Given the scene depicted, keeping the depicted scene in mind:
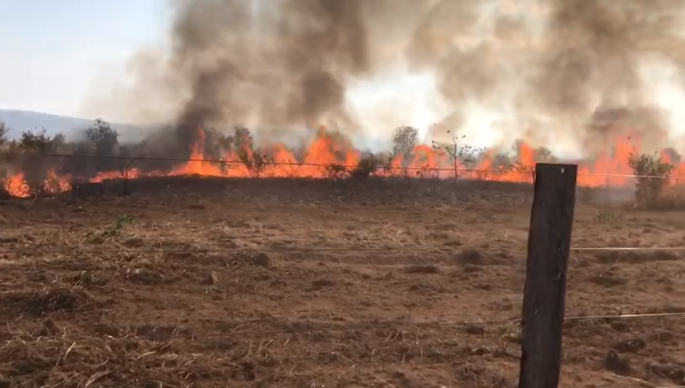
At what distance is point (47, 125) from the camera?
19.6 metres

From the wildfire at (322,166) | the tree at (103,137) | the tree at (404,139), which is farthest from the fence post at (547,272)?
the tree at (404,139)

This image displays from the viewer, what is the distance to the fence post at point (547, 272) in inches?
101

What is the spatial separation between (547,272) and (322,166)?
914 centimetres

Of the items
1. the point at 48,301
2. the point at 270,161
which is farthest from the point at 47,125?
the point at 48,301

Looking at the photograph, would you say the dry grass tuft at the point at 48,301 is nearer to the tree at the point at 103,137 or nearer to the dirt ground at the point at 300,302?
the dirt ground at the point at 300,302

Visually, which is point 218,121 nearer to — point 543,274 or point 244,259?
point 244,259

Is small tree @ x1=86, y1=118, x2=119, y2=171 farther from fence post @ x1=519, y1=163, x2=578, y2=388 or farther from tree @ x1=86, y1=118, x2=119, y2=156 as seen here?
fence post @ x1=519, y1=163, x2=578, y2=388

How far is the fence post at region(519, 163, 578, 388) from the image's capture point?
2561mm

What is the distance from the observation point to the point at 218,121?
19469 millimetres

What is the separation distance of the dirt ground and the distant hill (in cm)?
525

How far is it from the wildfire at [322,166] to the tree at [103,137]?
5.84 feet

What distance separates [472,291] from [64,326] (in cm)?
392

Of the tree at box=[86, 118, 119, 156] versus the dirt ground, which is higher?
the tree at box=[86, 118, 119, 156]

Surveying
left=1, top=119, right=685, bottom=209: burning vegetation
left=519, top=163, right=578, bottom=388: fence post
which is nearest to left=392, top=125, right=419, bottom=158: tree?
left=1, top=119, right=685, bottom=209: burning vegetation
